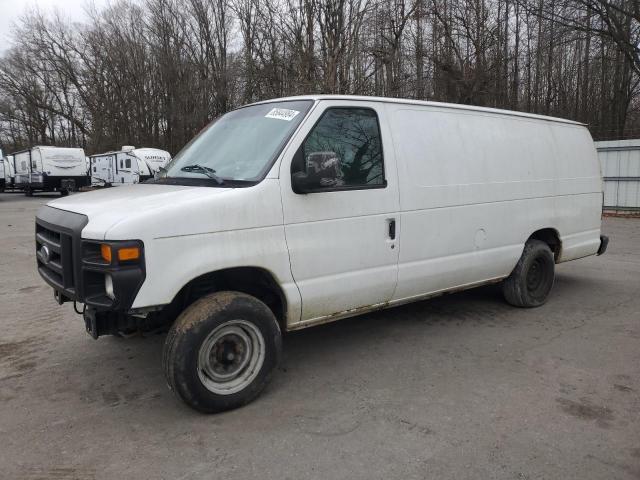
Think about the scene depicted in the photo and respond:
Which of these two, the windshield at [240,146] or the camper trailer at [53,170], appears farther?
the camper trailer at [53,170]

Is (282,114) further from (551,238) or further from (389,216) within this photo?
(551,238)

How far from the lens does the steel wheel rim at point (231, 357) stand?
3.51 metres

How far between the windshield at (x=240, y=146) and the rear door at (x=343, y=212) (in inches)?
5.8

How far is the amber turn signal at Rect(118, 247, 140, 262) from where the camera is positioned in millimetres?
3039

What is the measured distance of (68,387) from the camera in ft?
13.1

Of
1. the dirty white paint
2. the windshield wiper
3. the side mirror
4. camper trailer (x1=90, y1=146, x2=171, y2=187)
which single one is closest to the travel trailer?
camper trailer (x1=90, y1=146, x2=171, y2=187)

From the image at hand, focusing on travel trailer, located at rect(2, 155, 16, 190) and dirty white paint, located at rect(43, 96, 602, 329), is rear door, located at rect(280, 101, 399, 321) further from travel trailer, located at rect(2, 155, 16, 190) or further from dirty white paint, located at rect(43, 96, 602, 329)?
travel trailer, located at rect(2, 155, 16, 190)

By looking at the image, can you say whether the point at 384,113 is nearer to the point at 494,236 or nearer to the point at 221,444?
the point at 494,236

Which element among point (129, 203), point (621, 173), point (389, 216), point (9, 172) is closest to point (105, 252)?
point (129, 203)

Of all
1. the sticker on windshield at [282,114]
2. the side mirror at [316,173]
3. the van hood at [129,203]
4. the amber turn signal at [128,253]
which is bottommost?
the amber turn signal at [128,253]

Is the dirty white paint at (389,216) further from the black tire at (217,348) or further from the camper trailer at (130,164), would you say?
the camper trailer at (130,164)

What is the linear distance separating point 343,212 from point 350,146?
570 mm

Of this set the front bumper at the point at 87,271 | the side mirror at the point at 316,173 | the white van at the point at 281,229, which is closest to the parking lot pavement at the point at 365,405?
the white van at the point at 281,229

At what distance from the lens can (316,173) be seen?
3676 mm
